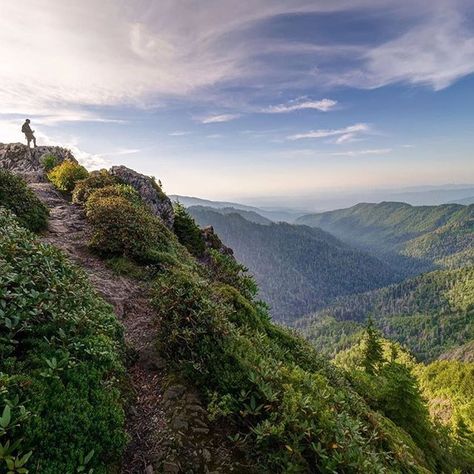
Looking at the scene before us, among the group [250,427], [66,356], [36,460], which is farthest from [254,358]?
[36,460]

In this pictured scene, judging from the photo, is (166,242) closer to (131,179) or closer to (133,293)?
(133,293)

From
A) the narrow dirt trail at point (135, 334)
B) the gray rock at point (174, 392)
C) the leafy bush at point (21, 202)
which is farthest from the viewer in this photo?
the leafy bush at point (21, 202)

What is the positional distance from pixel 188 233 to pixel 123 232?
→ 34.2 ft

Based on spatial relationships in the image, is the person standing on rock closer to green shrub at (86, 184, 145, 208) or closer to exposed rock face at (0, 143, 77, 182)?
exposed rock face at (0, 143, 77, 182)

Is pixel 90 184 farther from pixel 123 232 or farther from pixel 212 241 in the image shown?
pixel 123 232

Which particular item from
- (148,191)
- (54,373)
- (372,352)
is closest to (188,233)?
(148,191)

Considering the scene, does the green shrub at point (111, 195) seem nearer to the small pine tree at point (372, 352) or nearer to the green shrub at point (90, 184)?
the green shrub at point (90, 184)

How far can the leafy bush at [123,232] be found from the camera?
14398 millimetres

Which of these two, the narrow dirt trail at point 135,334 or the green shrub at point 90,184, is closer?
the narrow dirt trail at point 135,334

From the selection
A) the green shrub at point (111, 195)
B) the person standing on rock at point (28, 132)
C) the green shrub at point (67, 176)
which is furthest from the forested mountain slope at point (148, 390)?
the person standing on rock at point (28, 132)

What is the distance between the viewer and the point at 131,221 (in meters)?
15.8

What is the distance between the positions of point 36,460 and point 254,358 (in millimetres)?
4982

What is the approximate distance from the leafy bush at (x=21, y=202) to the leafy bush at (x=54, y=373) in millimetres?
7863

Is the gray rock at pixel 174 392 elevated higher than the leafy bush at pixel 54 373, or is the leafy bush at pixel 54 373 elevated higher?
the leafy bush at pixel 54 373
